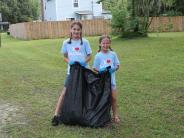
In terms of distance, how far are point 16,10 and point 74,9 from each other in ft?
74.9

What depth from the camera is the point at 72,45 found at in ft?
21.7

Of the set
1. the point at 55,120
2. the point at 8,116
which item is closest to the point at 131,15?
the point at 8,116

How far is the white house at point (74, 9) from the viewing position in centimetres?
5494

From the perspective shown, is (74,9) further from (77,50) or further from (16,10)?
(77,50)

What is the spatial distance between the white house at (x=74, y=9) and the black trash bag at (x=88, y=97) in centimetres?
4896

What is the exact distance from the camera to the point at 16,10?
7606cm

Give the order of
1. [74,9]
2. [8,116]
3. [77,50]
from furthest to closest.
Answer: [74,9] < [8,116] < [77,50]

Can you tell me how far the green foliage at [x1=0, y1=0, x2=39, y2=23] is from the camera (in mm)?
74188

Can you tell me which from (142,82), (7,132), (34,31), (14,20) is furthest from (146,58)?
(14,20)

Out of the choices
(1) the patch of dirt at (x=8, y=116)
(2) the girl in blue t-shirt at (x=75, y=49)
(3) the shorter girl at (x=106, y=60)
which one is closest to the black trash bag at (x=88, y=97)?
(3) the shorter girl at (x=106, y=60)

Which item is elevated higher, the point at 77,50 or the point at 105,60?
the point at 77,50

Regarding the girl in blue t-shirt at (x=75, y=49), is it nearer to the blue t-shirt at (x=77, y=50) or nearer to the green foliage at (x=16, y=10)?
the blue t-shirt at (x=77, y=50)

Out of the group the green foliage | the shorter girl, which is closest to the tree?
the shorter girl

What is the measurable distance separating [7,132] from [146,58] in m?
10.5
